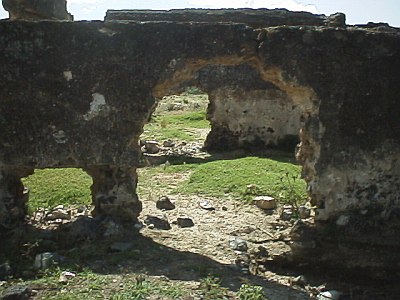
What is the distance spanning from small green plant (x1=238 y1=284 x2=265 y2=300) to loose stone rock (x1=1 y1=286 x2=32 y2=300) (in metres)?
1.83

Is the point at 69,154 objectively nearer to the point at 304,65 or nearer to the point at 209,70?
the point at 304,65

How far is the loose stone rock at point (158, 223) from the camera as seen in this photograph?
272 inches

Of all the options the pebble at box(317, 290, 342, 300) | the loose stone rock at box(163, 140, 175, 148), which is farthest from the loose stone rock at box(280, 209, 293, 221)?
Result: the loose stone rock at box(163, 140, 175, 148)

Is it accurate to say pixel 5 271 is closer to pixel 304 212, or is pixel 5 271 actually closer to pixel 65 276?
pixel 65 276

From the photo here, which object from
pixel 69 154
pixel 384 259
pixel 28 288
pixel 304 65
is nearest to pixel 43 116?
pixel 69 154

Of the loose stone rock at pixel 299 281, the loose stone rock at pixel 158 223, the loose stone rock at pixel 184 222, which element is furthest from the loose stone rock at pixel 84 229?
the loose stone rock at pixel 299 281

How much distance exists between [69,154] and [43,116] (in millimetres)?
481

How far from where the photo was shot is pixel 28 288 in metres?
4.99

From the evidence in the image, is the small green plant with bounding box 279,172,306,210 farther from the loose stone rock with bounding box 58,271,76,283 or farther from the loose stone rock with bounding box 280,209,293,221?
the loose stone rock with bounding box 58,271,76,283

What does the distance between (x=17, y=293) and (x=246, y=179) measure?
15.6ft

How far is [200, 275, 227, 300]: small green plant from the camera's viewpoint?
509 centimetres

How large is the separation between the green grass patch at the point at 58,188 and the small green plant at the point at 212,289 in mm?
3034

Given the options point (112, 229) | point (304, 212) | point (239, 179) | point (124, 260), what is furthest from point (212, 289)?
point (239, 179)

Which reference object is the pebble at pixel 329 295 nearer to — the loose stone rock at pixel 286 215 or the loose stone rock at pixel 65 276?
the loose stone rock at pixel 286 215
